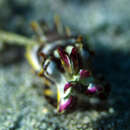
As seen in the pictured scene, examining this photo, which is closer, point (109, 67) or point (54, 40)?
point (54, 40)

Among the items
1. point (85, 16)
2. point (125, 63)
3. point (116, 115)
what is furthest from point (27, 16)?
point (116, 115)

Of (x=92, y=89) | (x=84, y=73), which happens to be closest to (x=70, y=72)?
(x=84, y=73)

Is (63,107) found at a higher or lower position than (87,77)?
lower

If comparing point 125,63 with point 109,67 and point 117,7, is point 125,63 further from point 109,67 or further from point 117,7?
point 117,7

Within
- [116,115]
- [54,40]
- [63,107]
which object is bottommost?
[116,115]

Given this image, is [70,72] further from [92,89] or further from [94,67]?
[94,67]

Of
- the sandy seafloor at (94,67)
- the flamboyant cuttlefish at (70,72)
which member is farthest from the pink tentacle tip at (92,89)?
the sandy seafloor at (94,67)

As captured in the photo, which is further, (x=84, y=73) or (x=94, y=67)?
(x=94, y=67)

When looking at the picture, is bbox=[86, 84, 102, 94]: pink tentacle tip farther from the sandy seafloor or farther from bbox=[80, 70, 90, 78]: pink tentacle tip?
the sandy seafloor
